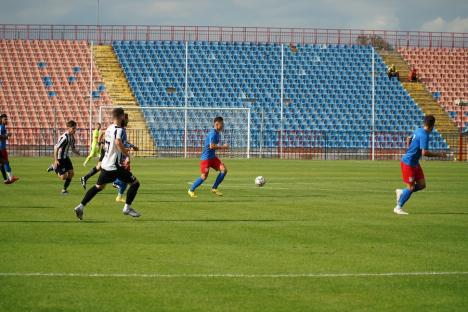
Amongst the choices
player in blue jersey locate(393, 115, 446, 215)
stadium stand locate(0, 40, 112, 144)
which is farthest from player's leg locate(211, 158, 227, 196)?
stadium stand locate(0, 40, 112, 144)

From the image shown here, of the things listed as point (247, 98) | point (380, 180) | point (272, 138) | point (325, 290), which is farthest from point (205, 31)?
point (325, 290)

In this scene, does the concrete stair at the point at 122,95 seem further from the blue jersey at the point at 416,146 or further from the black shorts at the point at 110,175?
the black shorts at the point at 110,175

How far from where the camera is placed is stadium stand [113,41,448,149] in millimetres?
62719

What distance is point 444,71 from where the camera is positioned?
237 ft

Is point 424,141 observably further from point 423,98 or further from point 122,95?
point 423,98

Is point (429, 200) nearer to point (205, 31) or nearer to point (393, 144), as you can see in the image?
point (393, 144)

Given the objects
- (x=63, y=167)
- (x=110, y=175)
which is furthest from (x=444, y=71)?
(x=110, y=175)

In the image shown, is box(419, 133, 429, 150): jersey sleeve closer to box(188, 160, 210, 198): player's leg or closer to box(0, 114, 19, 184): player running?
box(188, 160, 210, 198): player's leg

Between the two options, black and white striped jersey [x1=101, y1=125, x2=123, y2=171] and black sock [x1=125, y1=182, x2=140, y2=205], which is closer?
black and white striped jersey [x1=101, y1=125, x2=123, y2=171]

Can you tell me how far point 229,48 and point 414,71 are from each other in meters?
14.9

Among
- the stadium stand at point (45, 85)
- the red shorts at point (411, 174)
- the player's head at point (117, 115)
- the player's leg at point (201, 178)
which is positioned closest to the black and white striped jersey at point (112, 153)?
the player's head at point (117, 115)

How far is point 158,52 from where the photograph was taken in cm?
6844

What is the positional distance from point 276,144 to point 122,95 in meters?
12.1

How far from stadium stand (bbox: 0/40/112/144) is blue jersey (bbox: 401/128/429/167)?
40.4 m
